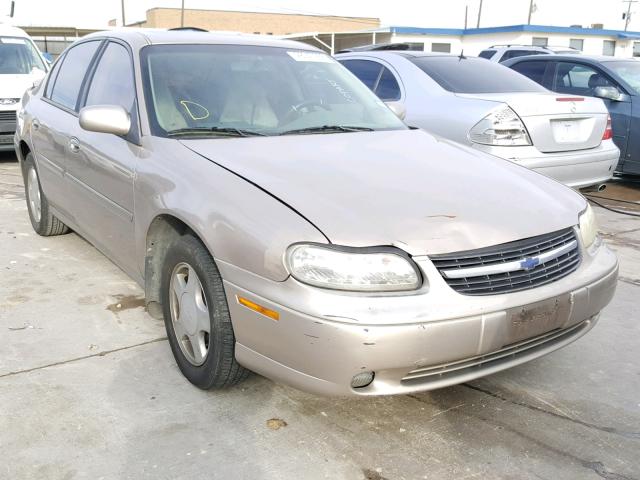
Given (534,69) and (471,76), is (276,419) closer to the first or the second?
(471,76)

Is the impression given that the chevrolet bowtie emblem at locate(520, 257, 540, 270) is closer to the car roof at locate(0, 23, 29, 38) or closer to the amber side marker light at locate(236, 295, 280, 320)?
the amber side marker light at locate(236, 295, 280, 320)

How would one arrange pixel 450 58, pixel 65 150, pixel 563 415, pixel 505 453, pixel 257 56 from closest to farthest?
pixel 505 453 → pixel 563 415 → pixel 257 56 → pixel 65 150 → pixel 450 58

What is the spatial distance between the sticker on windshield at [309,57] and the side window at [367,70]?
2630 mm

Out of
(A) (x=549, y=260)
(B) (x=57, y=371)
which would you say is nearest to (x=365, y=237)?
(A) (x=549, y=260)

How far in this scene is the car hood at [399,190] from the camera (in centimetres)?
251

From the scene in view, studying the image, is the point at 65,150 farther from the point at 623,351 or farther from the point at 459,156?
the point at 623,351

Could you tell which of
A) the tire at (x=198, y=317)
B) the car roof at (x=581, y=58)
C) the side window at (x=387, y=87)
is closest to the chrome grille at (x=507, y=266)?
the tire at (x=198, y=317)

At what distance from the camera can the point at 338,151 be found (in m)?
3.23

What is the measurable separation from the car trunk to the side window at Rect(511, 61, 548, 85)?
2.75 metres

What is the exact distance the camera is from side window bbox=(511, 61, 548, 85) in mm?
8875

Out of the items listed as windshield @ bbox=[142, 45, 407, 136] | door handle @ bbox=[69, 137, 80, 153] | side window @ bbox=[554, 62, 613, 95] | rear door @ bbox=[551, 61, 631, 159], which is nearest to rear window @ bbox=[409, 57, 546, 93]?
rear door @ bbox=[551, 61, 631, 159]

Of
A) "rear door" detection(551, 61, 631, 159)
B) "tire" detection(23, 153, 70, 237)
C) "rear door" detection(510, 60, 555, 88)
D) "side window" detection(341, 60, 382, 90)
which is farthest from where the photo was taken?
"rear door" detection(510, 60, 555, 88)

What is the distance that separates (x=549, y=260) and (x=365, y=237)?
0.82 m

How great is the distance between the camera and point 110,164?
354 centimetres
